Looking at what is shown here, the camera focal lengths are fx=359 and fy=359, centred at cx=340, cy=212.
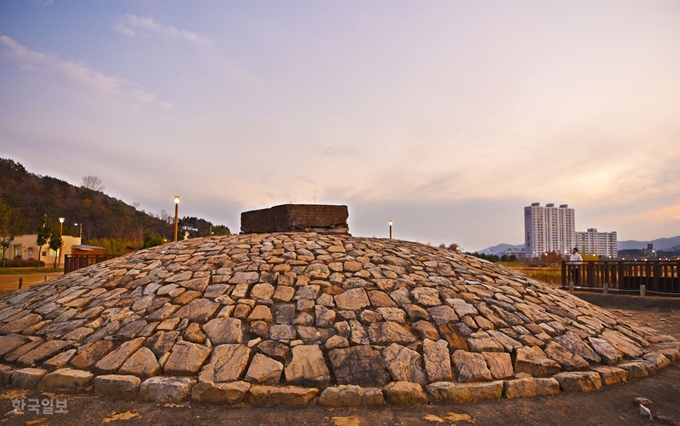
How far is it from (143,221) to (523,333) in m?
64.3

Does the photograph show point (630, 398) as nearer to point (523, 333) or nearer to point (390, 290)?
point (523, 333)

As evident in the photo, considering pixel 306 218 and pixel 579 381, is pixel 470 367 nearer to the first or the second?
pixel 579 381

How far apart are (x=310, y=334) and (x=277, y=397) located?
0.83 m

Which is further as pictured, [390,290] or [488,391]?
[390,290]

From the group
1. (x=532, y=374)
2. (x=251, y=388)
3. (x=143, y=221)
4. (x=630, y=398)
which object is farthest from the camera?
(x=143, y=221)

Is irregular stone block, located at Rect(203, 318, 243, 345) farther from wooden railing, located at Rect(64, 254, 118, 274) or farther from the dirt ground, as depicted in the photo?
wooden railing, located at Rect(64, 254, 118, 274)

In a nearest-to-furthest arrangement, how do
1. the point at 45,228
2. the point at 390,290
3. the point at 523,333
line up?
the point at 523,333 → the point at 390,290 → the point at 45,228

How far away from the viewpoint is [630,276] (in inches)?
415

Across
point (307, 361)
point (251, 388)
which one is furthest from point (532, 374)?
point (251, 388)

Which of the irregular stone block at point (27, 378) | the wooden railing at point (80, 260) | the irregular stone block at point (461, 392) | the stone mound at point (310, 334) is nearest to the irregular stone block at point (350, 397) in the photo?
the stone mound at point (310, 334)

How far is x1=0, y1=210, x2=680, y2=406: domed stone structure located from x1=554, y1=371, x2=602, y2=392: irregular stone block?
1 centimetres

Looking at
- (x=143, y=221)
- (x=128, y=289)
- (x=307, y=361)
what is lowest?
(x=307, y=361)

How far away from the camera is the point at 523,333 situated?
4254 millimetres

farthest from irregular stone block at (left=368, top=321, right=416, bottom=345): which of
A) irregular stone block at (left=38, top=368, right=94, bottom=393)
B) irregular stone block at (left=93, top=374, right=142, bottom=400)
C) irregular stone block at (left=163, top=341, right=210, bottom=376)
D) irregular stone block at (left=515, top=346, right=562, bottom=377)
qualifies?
irregular stone block at (left=38, top=368, right=94, bottom=393)
